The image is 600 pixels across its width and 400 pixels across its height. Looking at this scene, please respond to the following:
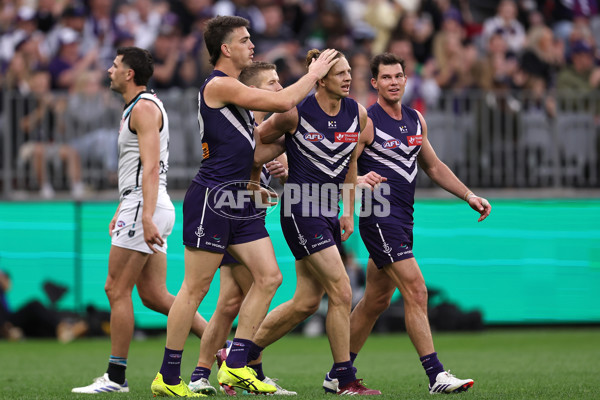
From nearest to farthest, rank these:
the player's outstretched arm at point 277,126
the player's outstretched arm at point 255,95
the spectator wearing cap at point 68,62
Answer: the player's outstretched arm at point 255,95
the player's outstretched arm at point 277,126
the spectator wearing cap at point 68,62

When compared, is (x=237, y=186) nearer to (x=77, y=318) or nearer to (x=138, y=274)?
(x=138, y=274)

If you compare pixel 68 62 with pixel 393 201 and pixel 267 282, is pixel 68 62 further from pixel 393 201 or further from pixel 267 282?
pixel 267 282

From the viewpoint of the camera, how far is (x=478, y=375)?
905 centimetres

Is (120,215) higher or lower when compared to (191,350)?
higher

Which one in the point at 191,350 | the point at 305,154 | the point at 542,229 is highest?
the point at 305,154

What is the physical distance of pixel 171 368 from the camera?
6910mm

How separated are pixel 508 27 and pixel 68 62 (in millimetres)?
8282

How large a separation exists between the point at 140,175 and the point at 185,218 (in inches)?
37.1

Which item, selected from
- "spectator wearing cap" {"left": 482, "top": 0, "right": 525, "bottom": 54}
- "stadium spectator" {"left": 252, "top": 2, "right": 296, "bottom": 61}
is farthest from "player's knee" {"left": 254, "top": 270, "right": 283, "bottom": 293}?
"spectator wearing cap" {"left": 482, "top": 0, "right": 525, "bottom": 54}

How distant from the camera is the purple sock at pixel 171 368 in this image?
22.6ft

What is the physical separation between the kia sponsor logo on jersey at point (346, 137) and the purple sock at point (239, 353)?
1.71 meters

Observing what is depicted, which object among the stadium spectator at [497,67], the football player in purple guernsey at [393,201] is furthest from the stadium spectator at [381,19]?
the football player in purple guernsey at [393,201]

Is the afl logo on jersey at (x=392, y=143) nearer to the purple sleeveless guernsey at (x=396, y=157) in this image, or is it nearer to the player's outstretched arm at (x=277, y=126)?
the purple sleeveless guernsey at (x=396, y=157)

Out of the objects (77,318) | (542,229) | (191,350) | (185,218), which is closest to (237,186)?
(185,218)
